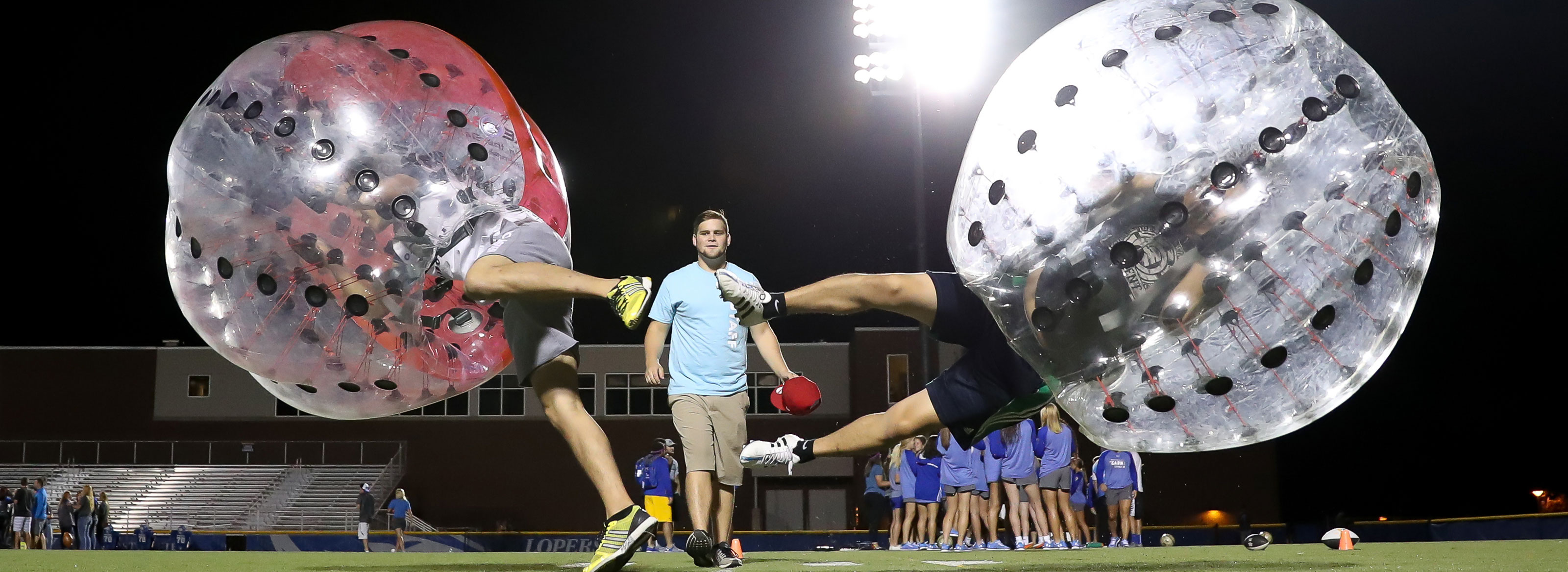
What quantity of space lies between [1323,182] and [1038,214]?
883 mm

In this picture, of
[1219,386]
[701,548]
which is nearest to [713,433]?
[701,548]

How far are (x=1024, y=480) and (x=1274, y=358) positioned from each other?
7.69m

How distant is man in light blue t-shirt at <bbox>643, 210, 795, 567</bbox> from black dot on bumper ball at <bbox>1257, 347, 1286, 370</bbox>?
2.33m

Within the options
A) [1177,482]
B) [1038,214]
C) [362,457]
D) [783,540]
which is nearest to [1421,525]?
[783,540]

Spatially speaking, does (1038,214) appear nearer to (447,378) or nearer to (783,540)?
(447,378)

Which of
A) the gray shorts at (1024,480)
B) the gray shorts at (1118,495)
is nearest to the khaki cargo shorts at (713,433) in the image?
the gray shorts at (1024,480)

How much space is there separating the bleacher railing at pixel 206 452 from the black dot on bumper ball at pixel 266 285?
29772 millimetres

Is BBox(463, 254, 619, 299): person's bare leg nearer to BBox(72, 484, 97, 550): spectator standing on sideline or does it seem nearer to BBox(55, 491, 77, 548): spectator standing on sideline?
BBox(72, 484, 97, 550): spectator standing on sideline

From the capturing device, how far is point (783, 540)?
19.4m

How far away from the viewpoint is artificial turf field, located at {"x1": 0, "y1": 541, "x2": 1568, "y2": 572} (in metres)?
5.12

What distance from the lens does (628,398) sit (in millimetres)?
34656

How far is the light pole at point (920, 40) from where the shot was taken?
15.4 meters

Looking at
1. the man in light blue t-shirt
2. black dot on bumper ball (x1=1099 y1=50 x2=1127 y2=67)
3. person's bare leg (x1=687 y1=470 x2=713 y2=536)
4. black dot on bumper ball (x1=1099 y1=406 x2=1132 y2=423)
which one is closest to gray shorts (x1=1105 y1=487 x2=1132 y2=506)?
the man in light blue t-shirt

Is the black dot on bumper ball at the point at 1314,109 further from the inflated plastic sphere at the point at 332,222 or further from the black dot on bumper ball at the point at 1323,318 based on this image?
the inflated plastic sphere at the point at 332,222
